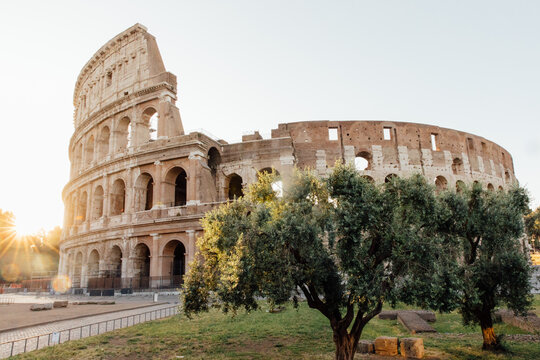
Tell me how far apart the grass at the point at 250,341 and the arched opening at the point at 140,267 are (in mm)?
11624

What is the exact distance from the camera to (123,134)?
2802 cm

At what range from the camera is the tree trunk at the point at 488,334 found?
27.9 feet

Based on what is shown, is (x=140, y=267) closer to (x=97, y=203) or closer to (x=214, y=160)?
(x=97, y=203)

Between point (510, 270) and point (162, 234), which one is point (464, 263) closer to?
point (510, 270)

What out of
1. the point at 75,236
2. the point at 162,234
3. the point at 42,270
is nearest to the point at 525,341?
the point at 162,234

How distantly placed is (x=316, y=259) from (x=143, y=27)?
87.6 feet

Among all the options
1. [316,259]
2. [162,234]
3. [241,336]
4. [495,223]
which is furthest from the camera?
[162,234]

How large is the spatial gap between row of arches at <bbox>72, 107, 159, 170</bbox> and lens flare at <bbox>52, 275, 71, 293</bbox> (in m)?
8.74

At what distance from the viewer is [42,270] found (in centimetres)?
4766

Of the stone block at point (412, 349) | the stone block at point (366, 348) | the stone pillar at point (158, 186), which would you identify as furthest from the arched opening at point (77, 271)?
the stone block at point (412, 349)

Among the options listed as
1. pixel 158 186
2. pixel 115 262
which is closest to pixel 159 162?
pixel 158 186

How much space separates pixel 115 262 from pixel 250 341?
1882 centimetres

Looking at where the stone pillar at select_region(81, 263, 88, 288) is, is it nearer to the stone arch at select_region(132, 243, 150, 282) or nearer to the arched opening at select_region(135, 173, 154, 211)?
the stone arch at select_region(132, 243, 150, 282)

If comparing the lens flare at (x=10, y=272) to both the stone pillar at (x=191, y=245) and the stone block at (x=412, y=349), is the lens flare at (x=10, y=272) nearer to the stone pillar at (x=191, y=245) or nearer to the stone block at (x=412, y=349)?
the stone pillar at (x=191, y=245)
